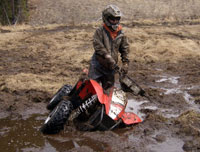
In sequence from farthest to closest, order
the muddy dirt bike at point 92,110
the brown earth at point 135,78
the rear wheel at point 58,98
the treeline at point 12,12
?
1. the treeline at point 12,12
2. the rear wheel at point 58,98
3. the muddy dirt bike at point 92,110
4. the brown earth at point 135,78

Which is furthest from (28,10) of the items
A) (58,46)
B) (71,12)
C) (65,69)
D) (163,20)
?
(65,69)

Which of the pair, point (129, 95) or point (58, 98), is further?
point (129, 95)

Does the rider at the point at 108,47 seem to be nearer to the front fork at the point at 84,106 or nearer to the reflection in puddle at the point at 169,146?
the front fork at the point at 84,106

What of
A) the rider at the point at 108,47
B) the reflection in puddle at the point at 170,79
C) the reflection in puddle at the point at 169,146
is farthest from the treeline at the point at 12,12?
the reflection in puddle at the point at 169,146

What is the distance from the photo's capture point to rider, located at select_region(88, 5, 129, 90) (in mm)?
5460

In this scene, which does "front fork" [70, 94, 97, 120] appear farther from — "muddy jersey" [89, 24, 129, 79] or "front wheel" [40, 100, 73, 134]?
"muddy jersey" [89, 24, 129, 79]

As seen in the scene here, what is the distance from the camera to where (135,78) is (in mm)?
9055

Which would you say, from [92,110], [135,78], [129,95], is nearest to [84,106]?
[92,110]

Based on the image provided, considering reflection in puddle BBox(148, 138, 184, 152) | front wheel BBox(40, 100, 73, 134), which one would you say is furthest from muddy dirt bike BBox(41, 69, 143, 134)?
reflection in puddle BBox(148, 138, 184, 152)

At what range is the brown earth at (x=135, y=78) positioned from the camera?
510 cm

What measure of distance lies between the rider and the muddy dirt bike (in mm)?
333

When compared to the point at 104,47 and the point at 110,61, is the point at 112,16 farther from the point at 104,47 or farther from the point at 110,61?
the point at 110,61

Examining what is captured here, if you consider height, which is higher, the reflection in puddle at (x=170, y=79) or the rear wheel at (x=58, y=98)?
the rear wheel at (x=58, y=98)

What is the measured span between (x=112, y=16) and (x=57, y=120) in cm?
200
